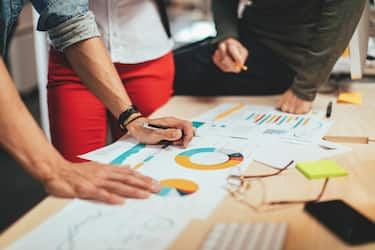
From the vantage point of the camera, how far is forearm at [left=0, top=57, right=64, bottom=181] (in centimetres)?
83

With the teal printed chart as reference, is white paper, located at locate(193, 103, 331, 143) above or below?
below

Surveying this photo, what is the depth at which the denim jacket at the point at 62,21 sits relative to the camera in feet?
3.56

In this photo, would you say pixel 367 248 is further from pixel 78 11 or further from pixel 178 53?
pixel 178 53

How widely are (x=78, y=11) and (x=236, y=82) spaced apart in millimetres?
608

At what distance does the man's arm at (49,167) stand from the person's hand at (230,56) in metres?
0.66

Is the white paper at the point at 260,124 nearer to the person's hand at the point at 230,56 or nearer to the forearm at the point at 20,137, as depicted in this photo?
the person's hand at the point at 230,56

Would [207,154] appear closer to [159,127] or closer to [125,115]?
[159,127]

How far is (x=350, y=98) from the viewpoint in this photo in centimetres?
143

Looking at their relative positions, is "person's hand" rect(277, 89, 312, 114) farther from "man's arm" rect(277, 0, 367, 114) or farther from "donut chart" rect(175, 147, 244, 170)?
"donut chart" rect(175, 147, 244, 170)

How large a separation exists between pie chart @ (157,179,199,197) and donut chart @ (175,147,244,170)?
75 millimetres

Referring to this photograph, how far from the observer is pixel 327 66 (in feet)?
4.28

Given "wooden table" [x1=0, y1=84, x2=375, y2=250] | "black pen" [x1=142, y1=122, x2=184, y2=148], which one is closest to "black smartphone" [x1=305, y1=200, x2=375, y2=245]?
"wooden table" [x1=0, y1=84, x2=375, y2=250]

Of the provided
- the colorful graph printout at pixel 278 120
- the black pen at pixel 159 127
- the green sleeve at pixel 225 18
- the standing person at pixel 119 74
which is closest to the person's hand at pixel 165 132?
the black pen at pixel 159 127

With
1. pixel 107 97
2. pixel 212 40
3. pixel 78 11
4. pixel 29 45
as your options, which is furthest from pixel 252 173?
pixel 29 45
